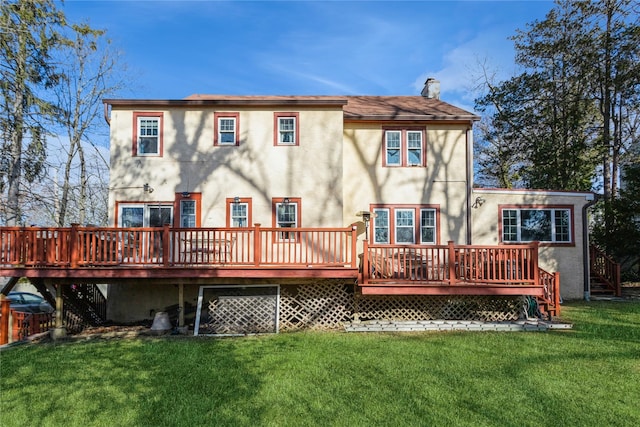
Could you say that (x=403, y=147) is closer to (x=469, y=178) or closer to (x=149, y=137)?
(x=469, y=178)

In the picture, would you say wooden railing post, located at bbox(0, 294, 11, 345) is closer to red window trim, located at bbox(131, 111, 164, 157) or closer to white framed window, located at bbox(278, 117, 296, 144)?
red window trim, located at bbox(131, 111, 164, 157)

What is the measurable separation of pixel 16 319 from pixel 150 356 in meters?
5.19

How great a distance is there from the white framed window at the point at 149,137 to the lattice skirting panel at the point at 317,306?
5735 millimetres

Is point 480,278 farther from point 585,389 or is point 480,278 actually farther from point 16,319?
point 16,319

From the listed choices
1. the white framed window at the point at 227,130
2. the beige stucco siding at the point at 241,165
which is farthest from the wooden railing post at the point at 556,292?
the white framed window at the point at 227,130

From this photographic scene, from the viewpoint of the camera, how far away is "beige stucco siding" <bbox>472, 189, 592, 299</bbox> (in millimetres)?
13898

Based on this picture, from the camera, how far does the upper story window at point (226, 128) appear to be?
40.4 feet

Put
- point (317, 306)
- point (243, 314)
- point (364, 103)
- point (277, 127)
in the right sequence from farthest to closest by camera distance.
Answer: point (364, 103) < point (277, 127) < point (317, 306) < point (243, 314)

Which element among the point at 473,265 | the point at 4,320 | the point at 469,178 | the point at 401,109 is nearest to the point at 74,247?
the point at 4,320

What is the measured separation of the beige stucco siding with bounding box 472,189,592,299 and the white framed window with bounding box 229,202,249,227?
7.39 metres

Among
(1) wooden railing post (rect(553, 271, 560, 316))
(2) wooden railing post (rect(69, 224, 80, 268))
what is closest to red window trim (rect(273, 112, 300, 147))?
(2) wooden railing post (rect(69, 224, 80, 268))

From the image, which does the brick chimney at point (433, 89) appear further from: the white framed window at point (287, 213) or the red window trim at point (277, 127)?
the white framed window at point (287, 213)

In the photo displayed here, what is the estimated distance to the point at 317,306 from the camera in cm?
1053

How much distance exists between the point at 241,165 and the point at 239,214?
56.5 inches
